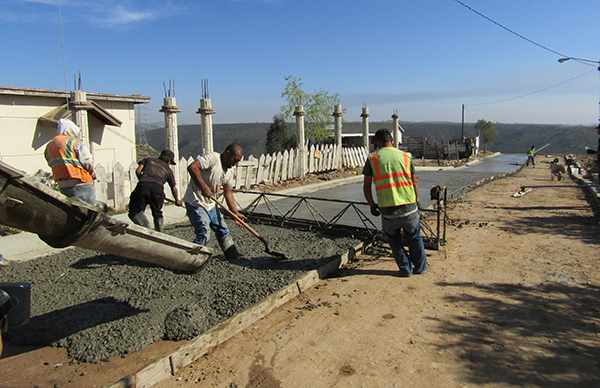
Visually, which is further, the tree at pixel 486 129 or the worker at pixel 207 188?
the tree at pixel 486 129

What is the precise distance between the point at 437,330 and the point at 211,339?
207cm

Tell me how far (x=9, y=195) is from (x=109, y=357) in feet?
5.69

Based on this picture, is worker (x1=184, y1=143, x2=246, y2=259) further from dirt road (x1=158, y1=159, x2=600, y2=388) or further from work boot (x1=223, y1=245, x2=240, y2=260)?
dirt road (x1=158, y1=159, x2=600, y2=388)

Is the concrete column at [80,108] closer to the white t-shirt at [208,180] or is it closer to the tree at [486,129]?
the white t-shirt at [208,180]

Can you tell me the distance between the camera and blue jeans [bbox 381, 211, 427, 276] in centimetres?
486

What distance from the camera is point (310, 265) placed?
5141mm

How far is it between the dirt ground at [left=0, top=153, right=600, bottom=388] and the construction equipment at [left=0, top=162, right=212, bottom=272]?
1037mm

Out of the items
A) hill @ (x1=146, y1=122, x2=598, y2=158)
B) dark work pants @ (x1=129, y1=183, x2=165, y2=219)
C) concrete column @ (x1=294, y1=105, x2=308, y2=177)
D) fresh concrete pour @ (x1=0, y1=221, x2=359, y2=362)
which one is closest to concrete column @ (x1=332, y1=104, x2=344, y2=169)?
concrete column @ (x1=294, y1=105, x2=308, y2=177)

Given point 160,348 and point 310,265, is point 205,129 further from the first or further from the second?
point 160,348

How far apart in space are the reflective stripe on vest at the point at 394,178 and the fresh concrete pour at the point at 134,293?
1.28m

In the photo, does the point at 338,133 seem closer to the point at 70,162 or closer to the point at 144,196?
the point at 144,196

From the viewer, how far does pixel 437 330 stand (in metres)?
3.64

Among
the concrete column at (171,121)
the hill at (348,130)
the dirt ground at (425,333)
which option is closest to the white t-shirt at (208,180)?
the dirt ground at (425,333)

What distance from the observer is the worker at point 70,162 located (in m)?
4.98
